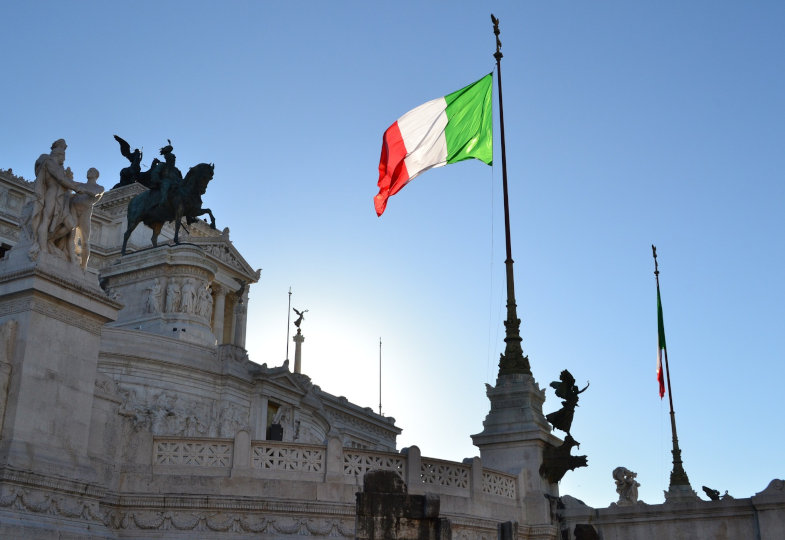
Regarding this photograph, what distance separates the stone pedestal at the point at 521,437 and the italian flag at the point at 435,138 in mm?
6713

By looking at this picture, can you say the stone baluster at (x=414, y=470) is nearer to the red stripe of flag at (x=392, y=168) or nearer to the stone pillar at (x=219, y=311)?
the red stripe of flag at (x=392, y=168)

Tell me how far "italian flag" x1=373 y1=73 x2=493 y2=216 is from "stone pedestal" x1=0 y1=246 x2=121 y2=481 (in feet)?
35.6

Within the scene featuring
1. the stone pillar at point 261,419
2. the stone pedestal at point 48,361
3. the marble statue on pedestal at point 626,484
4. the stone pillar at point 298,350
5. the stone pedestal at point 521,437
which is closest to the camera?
the stone pedestal at point 48,361

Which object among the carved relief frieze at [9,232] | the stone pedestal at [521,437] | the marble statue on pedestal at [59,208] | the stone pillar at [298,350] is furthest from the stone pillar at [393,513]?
the stone pillar at [298,350]

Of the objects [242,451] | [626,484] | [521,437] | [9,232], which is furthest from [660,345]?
[9,232]

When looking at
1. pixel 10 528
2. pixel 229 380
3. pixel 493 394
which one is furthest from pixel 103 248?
pixel 10 528

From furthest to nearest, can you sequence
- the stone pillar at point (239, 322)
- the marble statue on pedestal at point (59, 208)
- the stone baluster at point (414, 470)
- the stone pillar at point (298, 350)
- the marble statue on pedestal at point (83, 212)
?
the stone pillar at point (298, 350) < the stone pillar at point (239, 322) < the stone baluster at point (414, 470) < the marble statue on pedestal at point (83, 212) < the marble statue on pedestal at point (59, 208)

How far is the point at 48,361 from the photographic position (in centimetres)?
Answer: 1407

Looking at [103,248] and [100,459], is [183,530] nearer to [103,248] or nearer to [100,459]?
[100,459]

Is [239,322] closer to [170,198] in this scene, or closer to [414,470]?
[170,198]

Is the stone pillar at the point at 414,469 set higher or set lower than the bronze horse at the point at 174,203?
lower

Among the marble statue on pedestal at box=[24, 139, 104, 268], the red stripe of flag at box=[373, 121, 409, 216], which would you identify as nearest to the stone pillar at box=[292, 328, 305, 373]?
the red stripe of flag at box=[373, 121, 409, 216]

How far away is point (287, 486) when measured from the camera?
15828mm

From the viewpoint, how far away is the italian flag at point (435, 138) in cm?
2442
